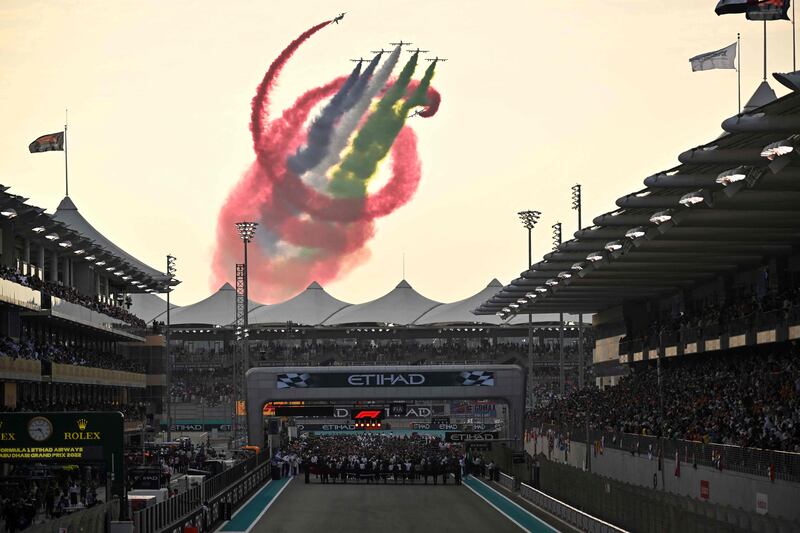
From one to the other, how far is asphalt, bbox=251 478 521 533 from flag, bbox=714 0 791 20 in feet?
50.2

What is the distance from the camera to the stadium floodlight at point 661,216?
4519 centimetres

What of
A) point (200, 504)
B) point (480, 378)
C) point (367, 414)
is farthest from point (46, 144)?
point (200, 504)

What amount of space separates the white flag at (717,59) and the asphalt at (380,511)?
638 inches

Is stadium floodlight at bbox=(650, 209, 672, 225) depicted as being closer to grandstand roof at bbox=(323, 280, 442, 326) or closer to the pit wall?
the pit wall

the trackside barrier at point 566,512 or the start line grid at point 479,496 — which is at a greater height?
the trackside barrier at point 566,512

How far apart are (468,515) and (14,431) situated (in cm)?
1928

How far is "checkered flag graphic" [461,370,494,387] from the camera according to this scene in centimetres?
7869

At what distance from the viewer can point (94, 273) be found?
297 ft

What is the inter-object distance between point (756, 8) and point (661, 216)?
9.30 metres

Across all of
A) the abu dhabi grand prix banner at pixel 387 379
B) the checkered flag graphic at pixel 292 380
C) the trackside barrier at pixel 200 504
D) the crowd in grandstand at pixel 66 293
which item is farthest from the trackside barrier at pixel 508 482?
the crowd in grandstand at pixel 66 293

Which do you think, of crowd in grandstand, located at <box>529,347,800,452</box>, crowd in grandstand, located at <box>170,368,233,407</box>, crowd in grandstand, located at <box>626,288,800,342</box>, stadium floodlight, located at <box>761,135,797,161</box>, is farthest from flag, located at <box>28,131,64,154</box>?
crowd in grandstand, located at <box>170,368,233,407</box>

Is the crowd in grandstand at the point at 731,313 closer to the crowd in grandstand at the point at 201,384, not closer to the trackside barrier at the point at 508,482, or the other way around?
the trackside barrier at the point at 508,482

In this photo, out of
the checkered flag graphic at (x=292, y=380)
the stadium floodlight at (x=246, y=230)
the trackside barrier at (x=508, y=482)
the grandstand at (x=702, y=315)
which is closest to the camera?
the grandstand at (x=702, y=315)

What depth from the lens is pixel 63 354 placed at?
6894 centimetres
